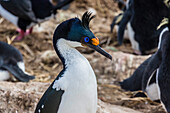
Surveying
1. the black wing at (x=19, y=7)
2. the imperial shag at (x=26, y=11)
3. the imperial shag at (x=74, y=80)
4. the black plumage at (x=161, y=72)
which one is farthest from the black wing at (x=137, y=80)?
the black wing at (x=19, y=7)

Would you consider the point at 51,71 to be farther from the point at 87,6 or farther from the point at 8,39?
the point at 87,6

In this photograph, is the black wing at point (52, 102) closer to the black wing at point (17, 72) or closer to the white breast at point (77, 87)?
the white breast at point (77, 87)

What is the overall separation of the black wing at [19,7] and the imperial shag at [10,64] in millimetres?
971

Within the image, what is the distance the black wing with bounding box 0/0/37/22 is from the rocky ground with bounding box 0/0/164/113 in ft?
1.20

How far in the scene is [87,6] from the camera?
5488 mm

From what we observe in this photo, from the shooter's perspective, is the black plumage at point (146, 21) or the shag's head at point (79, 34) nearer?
the shag's head at point (79, 34)

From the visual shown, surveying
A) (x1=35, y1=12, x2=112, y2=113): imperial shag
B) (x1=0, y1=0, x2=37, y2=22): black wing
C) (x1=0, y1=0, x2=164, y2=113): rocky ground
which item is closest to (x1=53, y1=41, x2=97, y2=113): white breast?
(x1=35, y1=12, x2=112, y2=113): imperial shag

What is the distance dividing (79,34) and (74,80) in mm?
227

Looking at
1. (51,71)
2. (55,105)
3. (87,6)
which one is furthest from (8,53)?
(87,6)

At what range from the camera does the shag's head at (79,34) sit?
1.66 metres

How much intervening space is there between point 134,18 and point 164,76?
149 cm

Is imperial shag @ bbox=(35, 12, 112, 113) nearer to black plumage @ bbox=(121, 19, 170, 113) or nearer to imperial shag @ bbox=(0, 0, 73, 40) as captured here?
black plumage @ bbox=(121, 19, 170, 113)

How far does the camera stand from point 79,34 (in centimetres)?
166

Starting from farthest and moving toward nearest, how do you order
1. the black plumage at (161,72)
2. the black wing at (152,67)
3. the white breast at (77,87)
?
the black wing at (152,67), the black plumage at (161,72), the white breast at (77,87)
